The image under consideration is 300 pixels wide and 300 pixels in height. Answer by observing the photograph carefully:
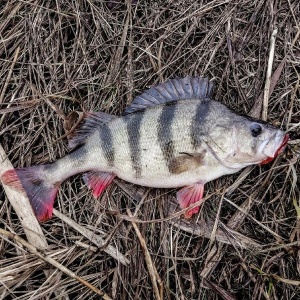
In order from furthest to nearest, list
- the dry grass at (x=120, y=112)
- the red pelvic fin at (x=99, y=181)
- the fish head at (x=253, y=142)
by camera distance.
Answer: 1. the red pelvic fin at (x=99, y=181)
2. the dry grass at (x=120, y=112)
3. the fish head at (x=253, y=142)

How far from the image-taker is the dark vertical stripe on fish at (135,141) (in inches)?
134

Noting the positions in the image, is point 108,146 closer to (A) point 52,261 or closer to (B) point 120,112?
(B) point 120,112

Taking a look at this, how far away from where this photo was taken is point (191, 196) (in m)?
3.44

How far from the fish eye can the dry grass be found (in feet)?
1.10

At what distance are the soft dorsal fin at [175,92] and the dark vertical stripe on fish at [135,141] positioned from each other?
130 mm

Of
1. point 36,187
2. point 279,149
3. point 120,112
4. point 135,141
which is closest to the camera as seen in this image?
point 279,149

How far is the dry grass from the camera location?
11.3 feet

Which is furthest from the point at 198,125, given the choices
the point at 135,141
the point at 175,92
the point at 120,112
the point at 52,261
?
the point at 52,261

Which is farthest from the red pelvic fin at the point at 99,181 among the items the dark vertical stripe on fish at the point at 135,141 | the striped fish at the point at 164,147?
the dark vertical stripe on fish at the point at 135,141

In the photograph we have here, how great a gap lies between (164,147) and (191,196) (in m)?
0.41

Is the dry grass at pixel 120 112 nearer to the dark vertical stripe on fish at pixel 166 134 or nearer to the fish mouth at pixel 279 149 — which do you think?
the fish mouth at pixel 279 149

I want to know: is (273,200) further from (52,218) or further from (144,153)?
(52,218)

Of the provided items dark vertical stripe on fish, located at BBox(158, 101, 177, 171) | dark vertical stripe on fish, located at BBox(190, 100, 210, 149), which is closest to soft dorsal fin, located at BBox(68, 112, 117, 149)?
dark vertical stripe on fish, located at BBox(158, 101, 177, 171)

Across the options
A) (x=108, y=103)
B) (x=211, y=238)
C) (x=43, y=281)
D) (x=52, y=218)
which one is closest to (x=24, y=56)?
(x=108, y=103)
